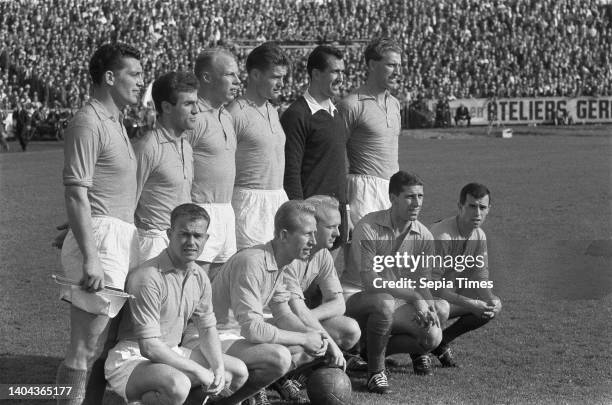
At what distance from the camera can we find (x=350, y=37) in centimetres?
5259

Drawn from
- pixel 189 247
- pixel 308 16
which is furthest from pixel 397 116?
pixel 308 16

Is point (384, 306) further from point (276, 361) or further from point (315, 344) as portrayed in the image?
point (276, 361)

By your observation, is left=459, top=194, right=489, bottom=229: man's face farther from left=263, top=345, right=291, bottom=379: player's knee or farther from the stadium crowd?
the stadium crowd

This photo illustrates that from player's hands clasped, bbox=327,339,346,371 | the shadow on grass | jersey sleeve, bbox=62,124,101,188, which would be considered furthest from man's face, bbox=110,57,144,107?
the shadow on grass

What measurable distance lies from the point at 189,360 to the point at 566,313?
16.7ft

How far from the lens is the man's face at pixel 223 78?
23.3ft

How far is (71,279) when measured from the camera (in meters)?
5.77

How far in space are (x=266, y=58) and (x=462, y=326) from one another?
2.56 metres

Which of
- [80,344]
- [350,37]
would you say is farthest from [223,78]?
[350,37]

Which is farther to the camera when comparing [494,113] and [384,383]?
[494,113]

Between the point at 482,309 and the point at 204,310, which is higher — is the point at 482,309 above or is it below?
below

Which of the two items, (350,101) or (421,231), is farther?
(350,101)

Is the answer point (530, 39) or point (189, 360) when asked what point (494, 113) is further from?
point (189, 360)

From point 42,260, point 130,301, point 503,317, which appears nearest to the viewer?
point 130,301
